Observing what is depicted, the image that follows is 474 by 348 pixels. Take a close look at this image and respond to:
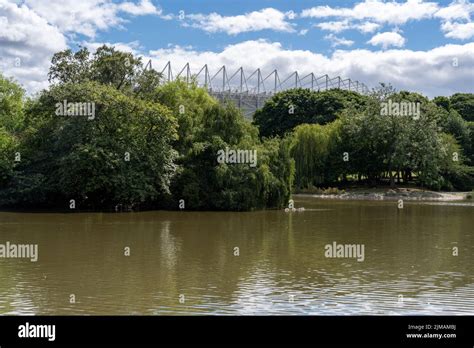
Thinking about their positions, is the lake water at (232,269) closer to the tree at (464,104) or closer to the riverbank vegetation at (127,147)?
the riverbank vegetation at (127,147)

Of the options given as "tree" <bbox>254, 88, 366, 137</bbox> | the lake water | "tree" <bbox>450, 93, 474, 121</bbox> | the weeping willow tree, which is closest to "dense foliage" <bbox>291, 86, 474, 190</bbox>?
the weeping willow tree

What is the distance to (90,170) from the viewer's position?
3259 centimetres

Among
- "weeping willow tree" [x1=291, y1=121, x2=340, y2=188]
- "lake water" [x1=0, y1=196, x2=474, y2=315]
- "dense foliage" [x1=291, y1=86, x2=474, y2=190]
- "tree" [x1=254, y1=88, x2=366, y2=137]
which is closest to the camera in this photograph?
"lake water" [x1=0, y1=196, x2=474, y2=315]

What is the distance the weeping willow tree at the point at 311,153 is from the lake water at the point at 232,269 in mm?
28241

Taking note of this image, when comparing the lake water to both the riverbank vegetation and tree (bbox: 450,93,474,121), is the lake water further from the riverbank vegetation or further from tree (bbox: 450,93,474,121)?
Result: tree (bbox: 450,93,474,121)

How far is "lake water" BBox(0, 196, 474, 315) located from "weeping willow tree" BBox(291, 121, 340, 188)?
92.7 feet

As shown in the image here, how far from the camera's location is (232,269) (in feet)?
54.1

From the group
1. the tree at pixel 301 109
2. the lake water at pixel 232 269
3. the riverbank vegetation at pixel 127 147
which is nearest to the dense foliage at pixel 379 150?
the tree at pixel 301 109

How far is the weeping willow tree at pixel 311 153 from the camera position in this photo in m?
58.0

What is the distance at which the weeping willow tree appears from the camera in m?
58.0

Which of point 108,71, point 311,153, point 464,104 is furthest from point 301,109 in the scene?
point 108,71

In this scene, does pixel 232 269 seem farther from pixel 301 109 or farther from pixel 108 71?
pixel 301 109

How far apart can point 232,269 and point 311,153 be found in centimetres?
4250

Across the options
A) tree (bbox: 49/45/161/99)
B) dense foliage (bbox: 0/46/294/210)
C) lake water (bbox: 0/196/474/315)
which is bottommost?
lake water (bbox: 0/196/474/315)
